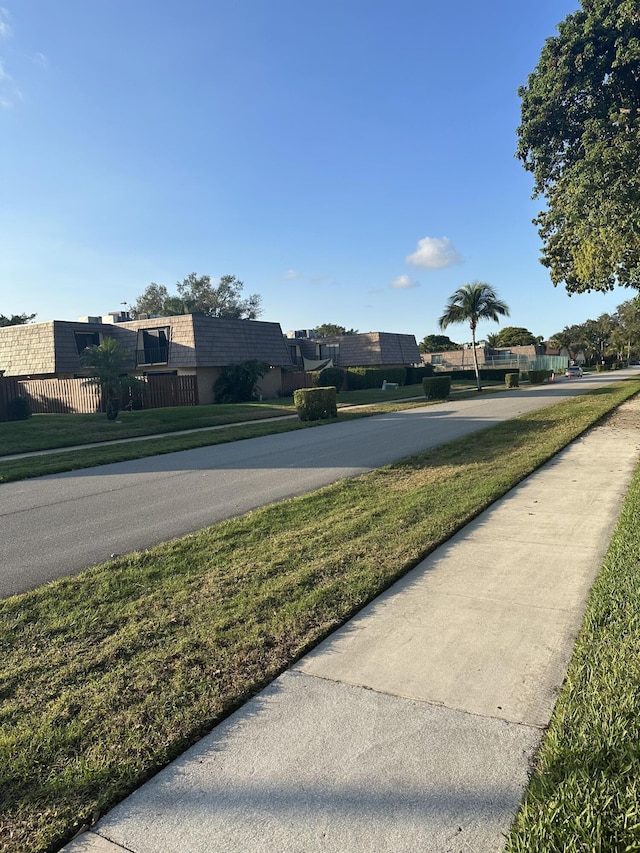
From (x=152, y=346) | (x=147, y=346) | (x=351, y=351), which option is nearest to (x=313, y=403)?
(x=152, y=346)

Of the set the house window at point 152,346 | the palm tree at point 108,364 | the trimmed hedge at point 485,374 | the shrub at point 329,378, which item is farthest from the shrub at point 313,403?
the trimmed hedge at point 485,374

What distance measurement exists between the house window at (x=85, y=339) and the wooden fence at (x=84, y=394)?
439cm

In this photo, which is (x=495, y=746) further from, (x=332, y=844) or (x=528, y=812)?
(x=332, y=844)

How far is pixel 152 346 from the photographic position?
34781 mm

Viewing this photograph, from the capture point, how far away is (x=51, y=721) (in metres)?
2.87

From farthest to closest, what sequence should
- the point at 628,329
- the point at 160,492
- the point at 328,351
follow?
the point at 628,329
the point at 328,351
the point at 160,492

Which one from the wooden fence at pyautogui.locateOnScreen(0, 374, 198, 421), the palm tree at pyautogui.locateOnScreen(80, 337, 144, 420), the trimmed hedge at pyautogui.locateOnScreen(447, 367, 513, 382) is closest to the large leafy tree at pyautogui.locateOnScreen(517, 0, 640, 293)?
the palm tree at pyautogui.locateOnScreen(80, 337, 144, 420)

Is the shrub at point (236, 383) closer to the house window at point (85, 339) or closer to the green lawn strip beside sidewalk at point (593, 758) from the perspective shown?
the house window at point (85, 339)

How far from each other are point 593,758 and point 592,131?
16270 millimetres

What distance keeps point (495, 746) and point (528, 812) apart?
17.7 inches

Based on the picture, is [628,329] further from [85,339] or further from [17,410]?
[17,410]

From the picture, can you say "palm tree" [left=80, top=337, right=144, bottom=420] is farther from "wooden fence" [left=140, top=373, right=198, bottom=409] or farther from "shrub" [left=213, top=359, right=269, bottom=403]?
"shrub" [left=213, top=359, right=269, bottom=403]

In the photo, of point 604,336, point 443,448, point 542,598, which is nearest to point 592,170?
point 443,448

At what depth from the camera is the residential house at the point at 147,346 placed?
32750 mm
